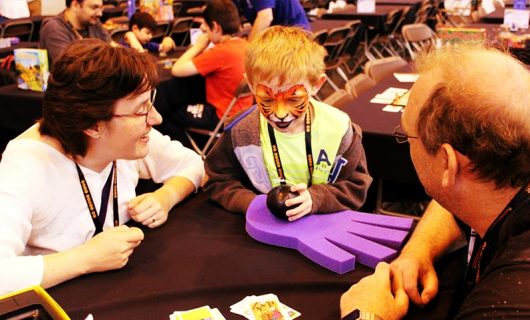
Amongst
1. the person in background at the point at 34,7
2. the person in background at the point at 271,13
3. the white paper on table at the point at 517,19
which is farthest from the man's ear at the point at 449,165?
the person in background at the point at 34,7

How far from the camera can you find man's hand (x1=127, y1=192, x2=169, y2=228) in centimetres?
167

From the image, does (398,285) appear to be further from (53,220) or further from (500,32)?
(500,32)

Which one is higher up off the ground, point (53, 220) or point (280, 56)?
point (280, 56)

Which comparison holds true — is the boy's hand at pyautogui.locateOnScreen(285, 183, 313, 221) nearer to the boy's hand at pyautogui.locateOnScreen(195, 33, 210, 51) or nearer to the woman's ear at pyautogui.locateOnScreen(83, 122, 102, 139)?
the woman's ear at pyautogui.locateOnScreen(83, 122, 102, 139)

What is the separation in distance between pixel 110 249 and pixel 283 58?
751 millimetres

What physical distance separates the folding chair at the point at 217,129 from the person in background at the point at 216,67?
1.7 inches

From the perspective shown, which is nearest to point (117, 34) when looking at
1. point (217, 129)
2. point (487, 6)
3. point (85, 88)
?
point (217, 129)

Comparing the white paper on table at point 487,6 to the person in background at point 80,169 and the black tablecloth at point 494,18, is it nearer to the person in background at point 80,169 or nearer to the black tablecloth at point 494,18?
the black tablecloth at point 494,18

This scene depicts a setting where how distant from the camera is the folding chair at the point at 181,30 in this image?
7155 mm

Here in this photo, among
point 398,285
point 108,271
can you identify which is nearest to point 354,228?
point 398,285

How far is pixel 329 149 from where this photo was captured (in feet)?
5.96

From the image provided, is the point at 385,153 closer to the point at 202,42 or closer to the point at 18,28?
the point at 202,42

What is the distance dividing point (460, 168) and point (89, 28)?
13.6ft

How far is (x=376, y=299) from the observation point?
4.06 ft
